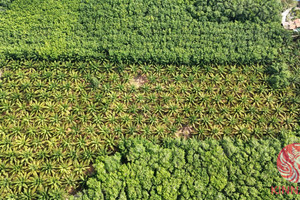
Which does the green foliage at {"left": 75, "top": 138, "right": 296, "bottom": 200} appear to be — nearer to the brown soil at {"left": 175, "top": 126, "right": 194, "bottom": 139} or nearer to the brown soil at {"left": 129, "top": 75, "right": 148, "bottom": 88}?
the brown soil at {"left": 175, "top": 126, "right": 194, "bottom": 139}

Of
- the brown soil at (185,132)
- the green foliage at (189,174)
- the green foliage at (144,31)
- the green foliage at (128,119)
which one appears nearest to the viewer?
the green foliage at (189,174)

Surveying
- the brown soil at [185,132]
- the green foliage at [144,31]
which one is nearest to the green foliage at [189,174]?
the brown soil at [185,132]

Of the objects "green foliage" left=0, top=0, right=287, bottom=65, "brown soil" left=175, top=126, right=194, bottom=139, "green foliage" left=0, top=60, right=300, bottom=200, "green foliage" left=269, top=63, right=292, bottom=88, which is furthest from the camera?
"green foliage" left=0, top=0, right=287, bottom=65

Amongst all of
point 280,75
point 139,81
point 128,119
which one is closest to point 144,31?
point 139,81

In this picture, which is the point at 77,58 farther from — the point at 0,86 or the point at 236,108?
the point at 236,108

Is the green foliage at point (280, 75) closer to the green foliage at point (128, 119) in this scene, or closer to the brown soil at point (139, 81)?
the green foliage at point (128, 119)

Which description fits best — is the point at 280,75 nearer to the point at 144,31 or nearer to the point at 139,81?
the point at 139,81

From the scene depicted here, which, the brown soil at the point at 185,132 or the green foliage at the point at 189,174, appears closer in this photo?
the green foliage at the point at 189,174

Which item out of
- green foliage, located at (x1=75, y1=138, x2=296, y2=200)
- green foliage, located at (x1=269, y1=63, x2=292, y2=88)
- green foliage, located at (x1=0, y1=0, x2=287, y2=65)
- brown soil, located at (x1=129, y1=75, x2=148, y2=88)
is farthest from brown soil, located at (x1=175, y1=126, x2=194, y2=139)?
green foliage, located at (x1=269, y1=63, x2=292, y2=88)
